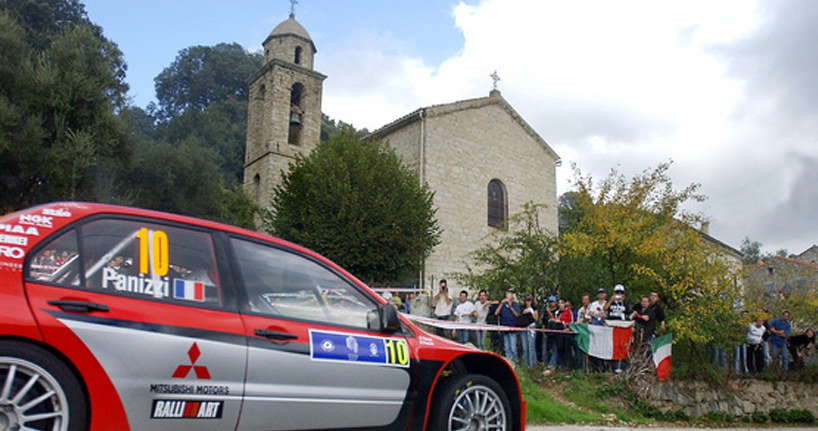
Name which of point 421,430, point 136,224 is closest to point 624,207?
point 421,430

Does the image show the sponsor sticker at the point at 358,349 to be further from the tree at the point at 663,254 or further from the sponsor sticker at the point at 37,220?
the tree at the point at 663,254

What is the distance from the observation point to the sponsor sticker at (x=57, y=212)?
343 cm

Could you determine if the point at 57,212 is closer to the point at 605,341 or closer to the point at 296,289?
the point at 296,289

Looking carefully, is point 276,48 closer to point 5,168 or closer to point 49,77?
point 49,77

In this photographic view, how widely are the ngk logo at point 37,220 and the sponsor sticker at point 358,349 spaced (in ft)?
5.54

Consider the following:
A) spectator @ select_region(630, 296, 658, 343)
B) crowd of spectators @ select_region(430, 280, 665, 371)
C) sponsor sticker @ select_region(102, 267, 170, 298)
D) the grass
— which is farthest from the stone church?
sponsor sticker @ select_region(102, 267, 170, 298)

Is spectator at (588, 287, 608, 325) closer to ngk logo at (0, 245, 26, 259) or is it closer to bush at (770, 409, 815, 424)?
bush at (770, 409, 815, 424)

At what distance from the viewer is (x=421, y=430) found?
4262mm

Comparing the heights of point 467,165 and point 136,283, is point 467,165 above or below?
above

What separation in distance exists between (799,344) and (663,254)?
177 inches

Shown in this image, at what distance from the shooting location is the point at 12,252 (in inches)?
125

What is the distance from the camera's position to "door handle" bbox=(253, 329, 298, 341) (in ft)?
12.2

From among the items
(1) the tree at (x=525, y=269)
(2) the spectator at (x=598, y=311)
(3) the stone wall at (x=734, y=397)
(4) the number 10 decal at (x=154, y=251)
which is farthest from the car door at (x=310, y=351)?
(1) the tree at (x=525, y=269)

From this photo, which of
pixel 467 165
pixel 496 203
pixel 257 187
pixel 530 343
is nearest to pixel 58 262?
pixel 530 343
